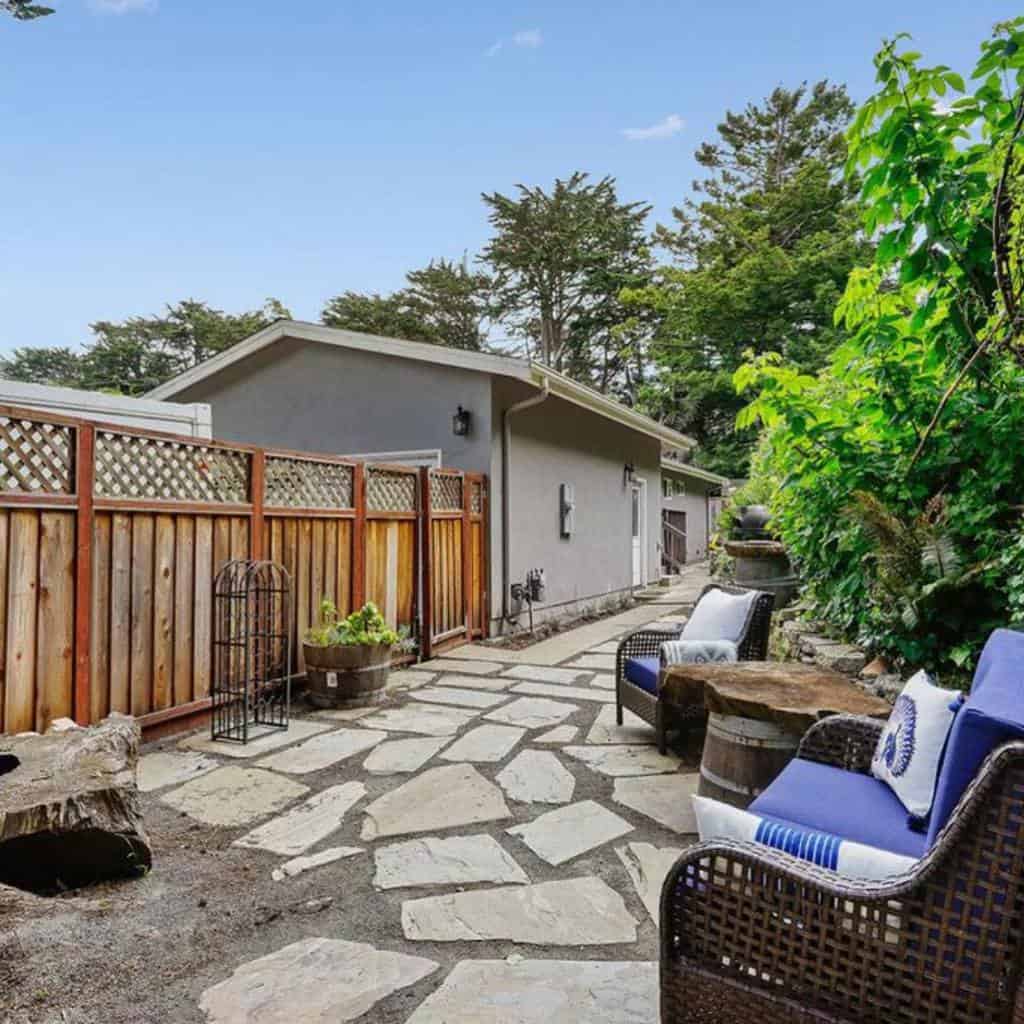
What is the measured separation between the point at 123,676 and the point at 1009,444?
15.7 feet

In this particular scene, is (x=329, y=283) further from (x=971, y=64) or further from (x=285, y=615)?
(x=971, y=64)

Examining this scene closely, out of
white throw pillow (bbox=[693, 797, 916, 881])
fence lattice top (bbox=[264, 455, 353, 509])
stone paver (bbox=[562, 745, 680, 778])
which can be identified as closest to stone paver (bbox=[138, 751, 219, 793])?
fence lattice top (bbox=[264, 455, 353, 509])

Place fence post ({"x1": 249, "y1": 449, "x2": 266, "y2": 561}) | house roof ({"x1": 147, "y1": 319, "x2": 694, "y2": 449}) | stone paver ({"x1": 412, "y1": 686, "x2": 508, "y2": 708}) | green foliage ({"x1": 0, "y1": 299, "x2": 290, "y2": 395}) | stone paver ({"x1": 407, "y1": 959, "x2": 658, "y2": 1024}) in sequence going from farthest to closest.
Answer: green foliage ({"x1": 0, "y1": 299, "x2": 290, "y2": 395}), house roof ({"x1": 147, "y1": 319, "x2": 694, "y2": 449}), stone paver ({"x1": 412, "y1": 686, "x2": 508, "y2": 708}), fence post ({"x1": 249, "y1": 449, "x2": 266, "y2": 561}), stone paver ({"x1": 407, "y1": 959, "x2": 658, "y2": 1024})

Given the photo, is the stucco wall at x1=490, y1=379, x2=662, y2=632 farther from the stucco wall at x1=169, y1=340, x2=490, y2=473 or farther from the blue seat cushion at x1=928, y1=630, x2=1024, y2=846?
the blue seat cushion at x1=928, y1=630, x2=1024, y2=846

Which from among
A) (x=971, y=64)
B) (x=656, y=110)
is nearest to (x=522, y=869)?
(x=971, y=64)

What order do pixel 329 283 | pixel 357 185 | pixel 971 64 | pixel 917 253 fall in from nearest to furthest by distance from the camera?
pixel 971 64, pixel 917 253, pixel 357 185, pixel 329 283

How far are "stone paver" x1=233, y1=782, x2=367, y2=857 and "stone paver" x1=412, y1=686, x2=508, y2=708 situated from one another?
63.6 inches

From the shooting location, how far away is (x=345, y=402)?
795 cm

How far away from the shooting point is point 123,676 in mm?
3793

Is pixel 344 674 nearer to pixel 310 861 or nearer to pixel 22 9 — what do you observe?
pixel 310 861

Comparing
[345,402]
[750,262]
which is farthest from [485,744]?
[750,262]

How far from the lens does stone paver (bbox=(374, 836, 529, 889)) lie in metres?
2.42

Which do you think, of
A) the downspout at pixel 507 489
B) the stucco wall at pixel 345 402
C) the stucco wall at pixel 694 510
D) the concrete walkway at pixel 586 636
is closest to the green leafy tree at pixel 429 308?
the stucco wall at pixel 694 510

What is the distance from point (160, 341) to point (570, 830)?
25472 millimetres
